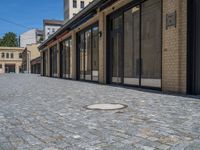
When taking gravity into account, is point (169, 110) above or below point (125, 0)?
below

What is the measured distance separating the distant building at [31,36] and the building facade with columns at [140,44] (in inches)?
2941

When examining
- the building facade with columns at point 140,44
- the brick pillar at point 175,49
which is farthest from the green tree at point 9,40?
the brick pillar at point 175,49

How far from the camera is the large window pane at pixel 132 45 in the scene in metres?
12.4

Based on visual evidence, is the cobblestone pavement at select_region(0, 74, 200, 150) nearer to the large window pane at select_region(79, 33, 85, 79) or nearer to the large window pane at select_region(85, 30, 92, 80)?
the large window pane at select_region(85, 30, 92, 80)

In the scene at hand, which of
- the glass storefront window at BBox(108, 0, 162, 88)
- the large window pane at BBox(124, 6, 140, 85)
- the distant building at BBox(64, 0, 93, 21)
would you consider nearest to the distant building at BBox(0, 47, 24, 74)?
the distant building at BBox(64, 0, 93, 21)

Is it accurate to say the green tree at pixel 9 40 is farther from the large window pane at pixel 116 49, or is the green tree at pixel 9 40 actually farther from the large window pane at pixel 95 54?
the large window pane at pixel 116 49

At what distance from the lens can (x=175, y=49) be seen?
9.43m

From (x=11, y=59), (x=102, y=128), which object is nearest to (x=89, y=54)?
(x=102, y=128)

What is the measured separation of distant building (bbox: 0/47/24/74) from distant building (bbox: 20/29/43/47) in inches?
288

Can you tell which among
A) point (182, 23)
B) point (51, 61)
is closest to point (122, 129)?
point (182, 23)

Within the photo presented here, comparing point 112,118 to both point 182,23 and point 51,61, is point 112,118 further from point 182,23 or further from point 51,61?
point 51,61

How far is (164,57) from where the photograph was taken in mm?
10062

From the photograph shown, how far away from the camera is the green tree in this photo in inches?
4114

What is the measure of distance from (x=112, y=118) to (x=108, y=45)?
1043 centimetres
